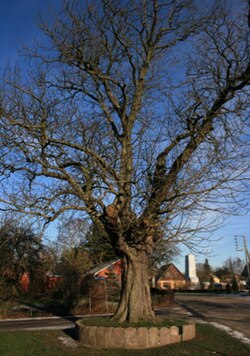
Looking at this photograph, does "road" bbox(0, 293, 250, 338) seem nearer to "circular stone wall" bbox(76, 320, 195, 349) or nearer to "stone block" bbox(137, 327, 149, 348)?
"circular stone wall" bbox(76, 320, 195, 349)

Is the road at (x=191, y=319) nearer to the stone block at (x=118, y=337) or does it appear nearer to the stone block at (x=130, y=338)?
the stone block at (x=130, y=338)

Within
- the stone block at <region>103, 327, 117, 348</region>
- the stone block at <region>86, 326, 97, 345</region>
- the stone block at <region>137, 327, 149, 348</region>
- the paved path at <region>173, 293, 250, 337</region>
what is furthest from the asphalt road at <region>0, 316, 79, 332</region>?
the paved path at <region>173, 293, 250, 337</region>

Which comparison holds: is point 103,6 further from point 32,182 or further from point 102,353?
point 102,353

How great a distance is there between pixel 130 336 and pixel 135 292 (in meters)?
1.90

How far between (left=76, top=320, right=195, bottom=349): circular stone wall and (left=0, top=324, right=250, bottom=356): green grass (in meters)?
0.35

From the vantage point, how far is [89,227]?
14.7 metres

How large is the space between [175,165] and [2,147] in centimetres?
535

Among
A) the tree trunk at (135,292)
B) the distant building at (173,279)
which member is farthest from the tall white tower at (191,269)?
the tree trunk at (135,292)

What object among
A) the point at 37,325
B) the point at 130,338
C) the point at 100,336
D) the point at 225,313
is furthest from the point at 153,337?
the point at 225,313

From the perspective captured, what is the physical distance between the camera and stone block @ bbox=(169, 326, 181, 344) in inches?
457

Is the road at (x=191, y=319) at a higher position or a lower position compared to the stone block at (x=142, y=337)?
higher

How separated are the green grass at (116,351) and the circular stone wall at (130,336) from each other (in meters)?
0.35

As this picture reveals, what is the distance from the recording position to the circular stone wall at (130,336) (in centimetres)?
1114

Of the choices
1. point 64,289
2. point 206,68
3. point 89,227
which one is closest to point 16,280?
point 64,289
